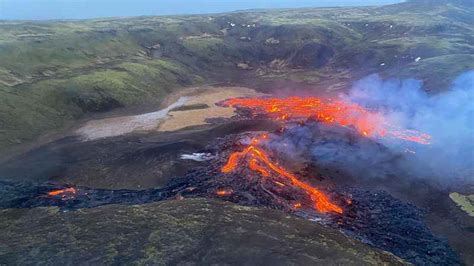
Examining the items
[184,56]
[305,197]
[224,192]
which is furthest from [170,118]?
[184,56]

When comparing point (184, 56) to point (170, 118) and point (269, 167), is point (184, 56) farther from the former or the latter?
point (269, 167)

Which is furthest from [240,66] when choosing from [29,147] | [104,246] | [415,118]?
[104,246]

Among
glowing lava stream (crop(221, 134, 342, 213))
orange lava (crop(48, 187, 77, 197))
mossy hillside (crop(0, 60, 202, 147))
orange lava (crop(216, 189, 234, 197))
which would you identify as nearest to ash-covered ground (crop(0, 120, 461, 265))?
orange lava (crop(216, 189, 234, 197))

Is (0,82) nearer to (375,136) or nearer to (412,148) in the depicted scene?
(375,136)

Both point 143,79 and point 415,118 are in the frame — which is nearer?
point 415,118

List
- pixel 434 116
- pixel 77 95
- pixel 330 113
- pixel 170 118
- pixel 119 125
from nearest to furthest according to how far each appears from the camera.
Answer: pixel 434 116 → pixel 119 125 → pixel 330 113 → pixel 170 118 → pixel 77 95

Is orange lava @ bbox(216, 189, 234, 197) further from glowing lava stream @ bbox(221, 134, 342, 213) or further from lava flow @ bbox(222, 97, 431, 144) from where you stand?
lava flow @ bbox(222, 97, 431, 144)
